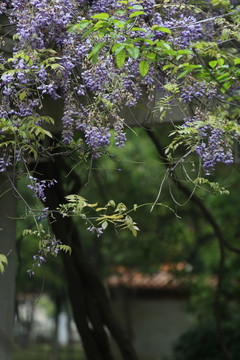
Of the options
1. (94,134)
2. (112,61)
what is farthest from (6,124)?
(112,61)

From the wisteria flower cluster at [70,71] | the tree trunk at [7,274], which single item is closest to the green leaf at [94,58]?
the wisteria flower cluster at [70,71]

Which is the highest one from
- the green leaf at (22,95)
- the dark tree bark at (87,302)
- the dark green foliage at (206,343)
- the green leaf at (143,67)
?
the green leaf at (143,67)

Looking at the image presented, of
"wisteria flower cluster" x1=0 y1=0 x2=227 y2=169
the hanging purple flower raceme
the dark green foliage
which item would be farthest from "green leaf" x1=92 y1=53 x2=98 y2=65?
the dark green foliage

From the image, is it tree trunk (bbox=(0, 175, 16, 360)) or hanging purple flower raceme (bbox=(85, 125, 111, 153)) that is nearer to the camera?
hanging purple flower raceme (bbox=(85, 125, 111, 153))

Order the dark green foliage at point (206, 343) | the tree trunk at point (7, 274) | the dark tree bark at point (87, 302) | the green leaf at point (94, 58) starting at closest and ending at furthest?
the green leaf at point (94, 58), the tree trunk at point (7, 274), the dark tree bark at point (87, 302), the dark green foliage at point (206, 343)

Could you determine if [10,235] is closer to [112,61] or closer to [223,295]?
[112,61]

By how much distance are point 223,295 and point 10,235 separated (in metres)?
7.24

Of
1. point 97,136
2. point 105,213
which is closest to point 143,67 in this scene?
point 97,136

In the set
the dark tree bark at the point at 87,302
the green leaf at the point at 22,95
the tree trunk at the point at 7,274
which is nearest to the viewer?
the green leaf at the point at 22,95

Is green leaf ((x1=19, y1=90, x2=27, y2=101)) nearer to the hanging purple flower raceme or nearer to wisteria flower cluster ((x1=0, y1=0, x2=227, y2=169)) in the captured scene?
wisteria flower cluster ((x1=0, y1=0, x2=227, y2=169))

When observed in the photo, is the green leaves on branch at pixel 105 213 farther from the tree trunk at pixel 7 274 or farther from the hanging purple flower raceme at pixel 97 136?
the tree trunk at pixel 7 274

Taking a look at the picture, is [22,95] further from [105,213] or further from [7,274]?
[7,274]

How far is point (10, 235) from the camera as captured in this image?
350 centimetres

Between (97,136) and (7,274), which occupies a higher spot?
(97,136)
